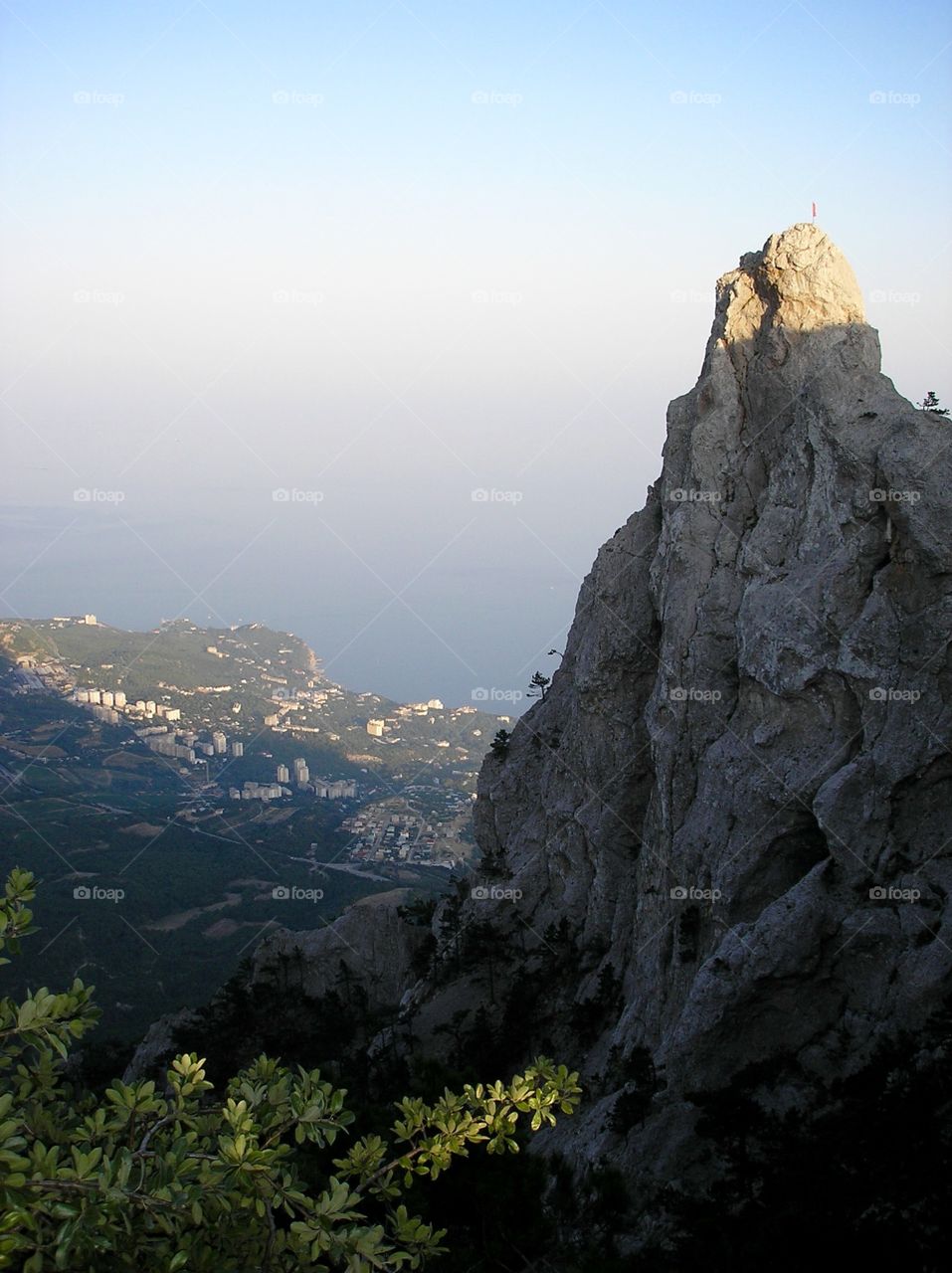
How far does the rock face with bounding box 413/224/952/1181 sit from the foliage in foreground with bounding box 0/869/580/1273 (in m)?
15.2

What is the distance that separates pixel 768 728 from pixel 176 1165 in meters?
22.3

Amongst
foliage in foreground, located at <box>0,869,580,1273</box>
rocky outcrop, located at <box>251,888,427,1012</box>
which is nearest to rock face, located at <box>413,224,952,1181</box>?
rocky outcrop, located at <box>251,888,427,1012</box>

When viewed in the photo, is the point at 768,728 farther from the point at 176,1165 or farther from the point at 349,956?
the point at 349,956

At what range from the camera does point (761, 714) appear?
91.0 feet

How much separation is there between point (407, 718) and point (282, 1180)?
18042 cm

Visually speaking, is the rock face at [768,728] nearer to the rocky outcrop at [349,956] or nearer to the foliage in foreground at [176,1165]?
the rocky outcrop at [349,956]

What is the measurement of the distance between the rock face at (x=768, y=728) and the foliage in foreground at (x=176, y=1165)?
598 inches

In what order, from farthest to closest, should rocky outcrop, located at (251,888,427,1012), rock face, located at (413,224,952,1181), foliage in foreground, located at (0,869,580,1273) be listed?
rocky outcrop, located at (251,888,427,1012) → rock face, located at (413,224,952,1181) → foliage in foreground, located at (0,869,580,1273)

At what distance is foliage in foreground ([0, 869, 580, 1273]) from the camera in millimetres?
6367

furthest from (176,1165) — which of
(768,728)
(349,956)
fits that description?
(349,956)

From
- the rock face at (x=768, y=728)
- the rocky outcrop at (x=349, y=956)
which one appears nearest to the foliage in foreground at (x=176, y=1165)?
the rock face at (x=768, y=728)

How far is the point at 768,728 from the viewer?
2723 cm

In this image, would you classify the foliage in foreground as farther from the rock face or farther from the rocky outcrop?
the rocky outcrop

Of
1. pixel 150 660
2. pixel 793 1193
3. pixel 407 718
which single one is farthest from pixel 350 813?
pixel 793 1193
